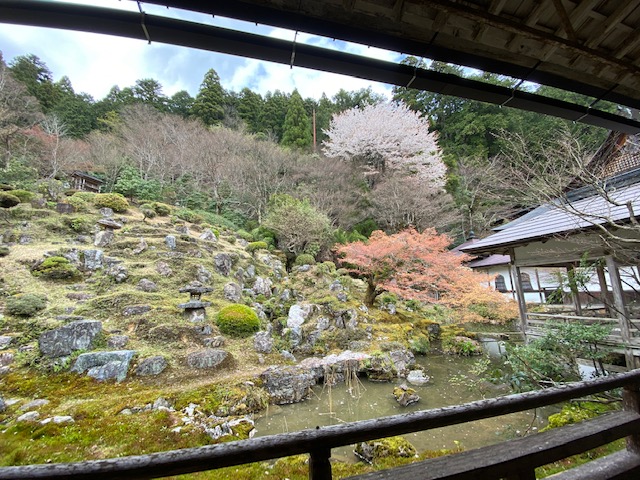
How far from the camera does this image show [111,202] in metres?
10.2

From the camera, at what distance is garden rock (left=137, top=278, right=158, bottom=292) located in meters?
7.09

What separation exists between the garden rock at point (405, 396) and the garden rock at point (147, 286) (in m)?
6.47

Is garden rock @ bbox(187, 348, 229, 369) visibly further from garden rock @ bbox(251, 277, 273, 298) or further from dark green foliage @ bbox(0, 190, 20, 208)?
dark green foliage @ bbox(0, 190, 20, 208)

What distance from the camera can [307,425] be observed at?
439cm

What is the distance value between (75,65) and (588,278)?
26.1 meters

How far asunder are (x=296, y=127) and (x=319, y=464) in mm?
22087

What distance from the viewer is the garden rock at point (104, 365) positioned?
4.81m

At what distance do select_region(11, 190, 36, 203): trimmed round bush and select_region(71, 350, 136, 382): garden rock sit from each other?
748 centimetres

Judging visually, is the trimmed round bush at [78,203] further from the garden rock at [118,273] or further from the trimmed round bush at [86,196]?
the garden rock at [118,273]

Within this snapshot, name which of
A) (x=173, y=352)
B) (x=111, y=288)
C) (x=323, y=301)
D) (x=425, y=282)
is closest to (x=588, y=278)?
(x=425, y=282)

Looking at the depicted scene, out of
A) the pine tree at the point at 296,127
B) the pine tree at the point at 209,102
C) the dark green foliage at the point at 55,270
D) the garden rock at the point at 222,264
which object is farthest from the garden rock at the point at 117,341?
the pine tree at the point at 209,102

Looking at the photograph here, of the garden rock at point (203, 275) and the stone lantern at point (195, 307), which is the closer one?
the stone lantern at point (195, 307)

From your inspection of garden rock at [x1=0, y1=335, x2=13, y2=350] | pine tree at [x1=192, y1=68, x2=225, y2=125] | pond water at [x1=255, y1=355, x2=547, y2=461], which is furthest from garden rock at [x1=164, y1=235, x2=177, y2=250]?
pine tree at [x1=192, y1=68, x2=225, y2=125]

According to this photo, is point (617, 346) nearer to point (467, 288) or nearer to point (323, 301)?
point (467, 288)
